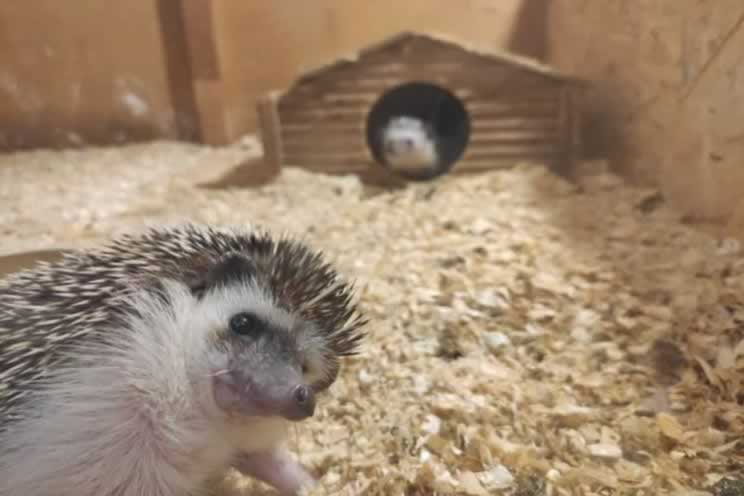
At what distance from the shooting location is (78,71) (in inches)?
204

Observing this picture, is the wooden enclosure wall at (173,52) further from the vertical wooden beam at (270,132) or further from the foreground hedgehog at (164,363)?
the foreground hedgehog at (164,363)

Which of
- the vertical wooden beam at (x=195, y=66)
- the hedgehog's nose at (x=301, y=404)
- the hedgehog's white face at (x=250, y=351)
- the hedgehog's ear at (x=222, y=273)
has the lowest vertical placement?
the hedgehog's nose at (x=301, y=404)

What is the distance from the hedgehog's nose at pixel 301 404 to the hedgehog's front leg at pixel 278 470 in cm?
35

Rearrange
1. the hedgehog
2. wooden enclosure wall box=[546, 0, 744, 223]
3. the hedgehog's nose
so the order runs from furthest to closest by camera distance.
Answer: the hedgehog < wooden enclosure wall box=[546, 0, 744, 223] < the hedgehog's nose

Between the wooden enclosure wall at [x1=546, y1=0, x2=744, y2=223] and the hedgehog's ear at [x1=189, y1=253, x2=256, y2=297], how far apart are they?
2.05 m

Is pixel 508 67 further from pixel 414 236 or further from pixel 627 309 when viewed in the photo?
pixel 627 309

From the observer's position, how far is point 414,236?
11.5 ft

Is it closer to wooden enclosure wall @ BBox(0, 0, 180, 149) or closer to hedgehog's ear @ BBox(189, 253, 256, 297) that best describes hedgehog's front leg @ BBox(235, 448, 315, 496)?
hedgehog's ear @ BBox(189, 253, 256, 297)

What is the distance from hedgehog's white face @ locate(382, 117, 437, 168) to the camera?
Result: 4793 mm

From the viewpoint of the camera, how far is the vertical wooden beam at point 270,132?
4328mm

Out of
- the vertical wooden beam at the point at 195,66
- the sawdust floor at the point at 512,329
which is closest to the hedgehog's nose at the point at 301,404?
the sawdust floor at the point at 512,329

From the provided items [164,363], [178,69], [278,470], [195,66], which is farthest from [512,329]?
[178,69]

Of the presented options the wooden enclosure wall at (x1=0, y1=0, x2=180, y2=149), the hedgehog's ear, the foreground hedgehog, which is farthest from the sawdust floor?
the wooden enclosure wall at (x1=0, y1=0, x2=180, y2=149)

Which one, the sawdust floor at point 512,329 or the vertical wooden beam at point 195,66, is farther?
the vertical wooden beam at point 195,66
